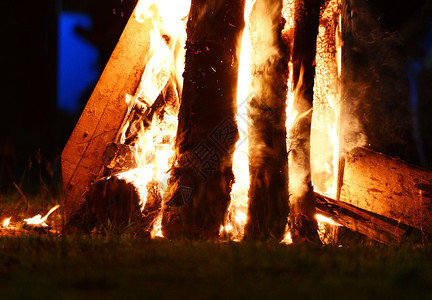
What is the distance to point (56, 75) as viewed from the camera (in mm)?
10102

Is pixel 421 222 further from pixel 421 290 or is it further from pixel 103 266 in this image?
pixel 103 266

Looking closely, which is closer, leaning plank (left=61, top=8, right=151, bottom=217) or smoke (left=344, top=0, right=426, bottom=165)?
leaning plank (left=61, top=8, right=151, bottom=217)

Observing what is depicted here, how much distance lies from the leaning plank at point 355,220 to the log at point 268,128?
0.54 metres

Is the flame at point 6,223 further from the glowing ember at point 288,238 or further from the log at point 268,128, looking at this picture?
the glowing ember at point 288,238

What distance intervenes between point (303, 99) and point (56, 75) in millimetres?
7667

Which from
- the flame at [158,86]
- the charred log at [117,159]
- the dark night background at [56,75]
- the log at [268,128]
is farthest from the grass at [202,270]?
the dark night background at [56,75]

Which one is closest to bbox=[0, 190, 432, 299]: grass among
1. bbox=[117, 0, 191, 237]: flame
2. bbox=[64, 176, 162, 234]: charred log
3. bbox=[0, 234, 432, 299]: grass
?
bbox=[0, 234, 432, 299]: grass

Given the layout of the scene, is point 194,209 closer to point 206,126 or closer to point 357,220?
point 206,126

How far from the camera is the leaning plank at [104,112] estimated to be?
448cm

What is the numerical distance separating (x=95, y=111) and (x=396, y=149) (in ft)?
19.5

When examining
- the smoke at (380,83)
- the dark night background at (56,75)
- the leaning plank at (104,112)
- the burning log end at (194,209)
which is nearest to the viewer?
the burning log end at (194,209)

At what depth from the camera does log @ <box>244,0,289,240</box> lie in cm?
353

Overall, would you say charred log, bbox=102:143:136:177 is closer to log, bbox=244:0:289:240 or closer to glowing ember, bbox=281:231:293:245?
log, bbox=244:0:289:240

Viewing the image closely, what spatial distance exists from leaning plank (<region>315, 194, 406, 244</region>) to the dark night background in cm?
253
